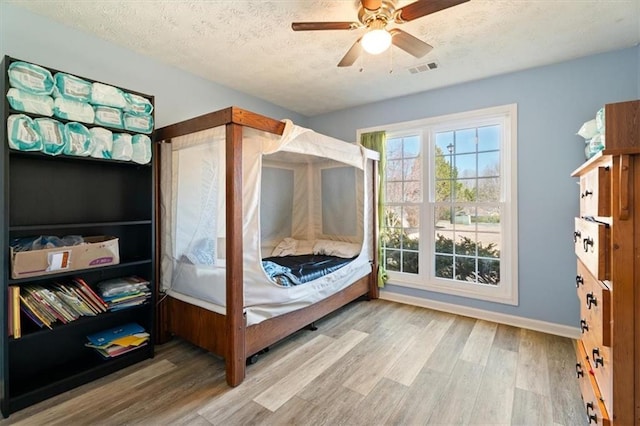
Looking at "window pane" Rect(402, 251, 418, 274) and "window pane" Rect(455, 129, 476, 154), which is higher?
"window pane" Rect(455, 129, 476, 154)

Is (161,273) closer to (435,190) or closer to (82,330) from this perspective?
(82,330)

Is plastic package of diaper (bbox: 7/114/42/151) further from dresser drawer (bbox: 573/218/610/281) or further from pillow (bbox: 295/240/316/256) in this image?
dresser drawer (bbox: 573/218/610/281)

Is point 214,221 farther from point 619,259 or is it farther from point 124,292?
point 619,259

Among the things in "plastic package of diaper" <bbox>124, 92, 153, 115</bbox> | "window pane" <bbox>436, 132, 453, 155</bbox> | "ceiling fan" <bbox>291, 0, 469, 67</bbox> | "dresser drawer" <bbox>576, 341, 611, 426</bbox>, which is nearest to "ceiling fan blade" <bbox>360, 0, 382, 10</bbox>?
"ceiling fan" <bbox>291, 0, 469, 67</bbox>

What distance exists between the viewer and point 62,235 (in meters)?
2.13

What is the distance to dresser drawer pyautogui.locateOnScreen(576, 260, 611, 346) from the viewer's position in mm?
1175

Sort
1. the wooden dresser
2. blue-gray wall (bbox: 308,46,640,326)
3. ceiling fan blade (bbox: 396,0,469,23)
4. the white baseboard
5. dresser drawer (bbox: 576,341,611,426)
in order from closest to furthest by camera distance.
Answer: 1. the wooden dresser
2. dresser drawer (bbox: 576,341,611,426)
3. ceiling fan blade (bbox: 396,0,469,23)
4. blue-gray wall (bbox: 308,46,640,326)
5. the white baseboard

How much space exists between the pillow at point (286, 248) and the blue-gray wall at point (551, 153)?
2.27 meters

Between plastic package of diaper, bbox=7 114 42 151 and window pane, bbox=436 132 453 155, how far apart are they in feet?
11.7

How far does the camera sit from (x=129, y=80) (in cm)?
251

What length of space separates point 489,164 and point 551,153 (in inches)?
21.3

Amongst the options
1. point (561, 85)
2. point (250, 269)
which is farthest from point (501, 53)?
point (250, 269)

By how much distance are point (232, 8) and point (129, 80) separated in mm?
1197

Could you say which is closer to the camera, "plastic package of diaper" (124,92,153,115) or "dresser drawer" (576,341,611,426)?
"dresser drawer" (576,341,611,426)
